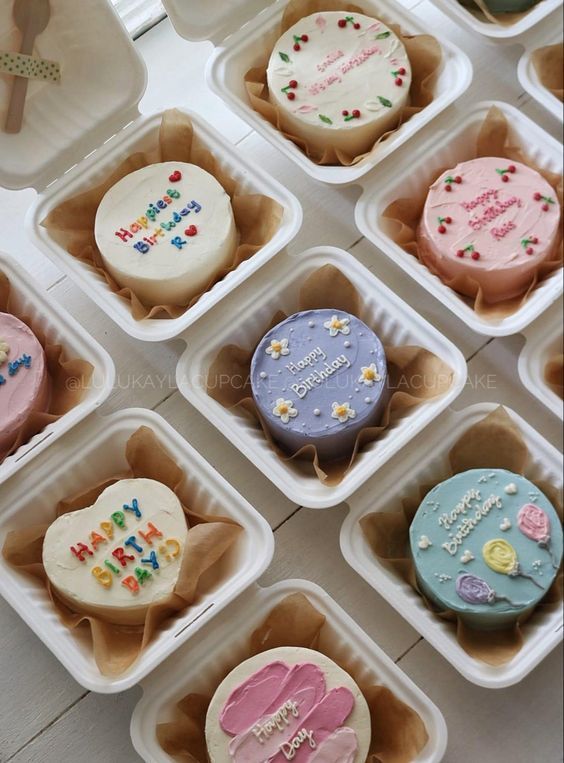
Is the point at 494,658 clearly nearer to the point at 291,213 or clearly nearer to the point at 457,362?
the point at 457,362

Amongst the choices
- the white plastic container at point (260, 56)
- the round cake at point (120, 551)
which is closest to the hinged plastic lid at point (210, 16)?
the white plastic container at point (260, 56)

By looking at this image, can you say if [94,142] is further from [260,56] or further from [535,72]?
[535,72]

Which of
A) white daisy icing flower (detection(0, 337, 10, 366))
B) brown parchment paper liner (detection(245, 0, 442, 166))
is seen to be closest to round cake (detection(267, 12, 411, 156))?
brown parchment paper liner (detection(245, 0, 442, 166))

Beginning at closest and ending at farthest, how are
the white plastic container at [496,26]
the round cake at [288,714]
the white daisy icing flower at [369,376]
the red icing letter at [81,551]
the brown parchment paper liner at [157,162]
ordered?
the round cake at [288,714], the red icing letter at [81,551], the white daisy icing flower at [369,376], the brown parchment paper liner at [157,162], the white plastic container at [496,26]

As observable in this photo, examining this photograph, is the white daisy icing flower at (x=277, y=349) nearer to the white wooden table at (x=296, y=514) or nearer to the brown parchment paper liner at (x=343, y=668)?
the white wooden table at (x=296, y=514)

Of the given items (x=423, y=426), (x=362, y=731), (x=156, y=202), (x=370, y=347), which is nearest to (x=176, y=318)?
(x=156, y=202)

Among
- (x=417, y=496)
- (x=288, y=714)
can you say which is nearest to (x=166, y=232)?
(x=417, y=496)
